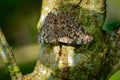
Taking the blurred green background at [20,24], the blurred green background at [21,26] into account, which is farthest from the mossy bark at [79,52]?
the blurred green background at [20,24]

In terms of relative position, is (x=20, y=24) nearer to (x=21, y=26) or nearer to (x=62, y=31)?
(x=21, y=26)

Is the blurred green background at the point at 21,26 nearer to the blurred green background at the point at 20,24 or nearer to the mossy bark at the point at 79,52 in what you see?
the blurred green background at the point at 20,24

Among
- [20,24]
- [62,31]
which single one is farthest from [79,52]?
[20,24]

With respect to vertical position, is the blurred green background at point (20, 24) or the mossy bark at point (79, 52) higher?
the mossy bark at point (79, 52)

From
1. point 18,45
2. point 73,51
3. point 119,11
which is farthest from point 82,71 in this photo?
point 18,45

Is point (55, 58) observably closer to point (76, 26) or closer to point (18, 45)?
point (76, 26)

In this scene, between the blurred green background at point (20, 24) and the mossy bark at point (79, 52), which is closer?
the mossy bark at point (79, 52)

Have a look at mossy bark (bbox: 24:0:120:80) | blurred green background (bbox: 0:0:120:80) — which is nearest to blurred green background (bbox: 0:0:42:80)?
blurred green background (bbox: 0:0:120:80)

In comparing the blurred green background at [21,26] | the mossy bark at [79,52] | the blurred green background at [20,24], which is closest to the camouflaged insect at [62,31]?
the mossy bark at [79,52]
